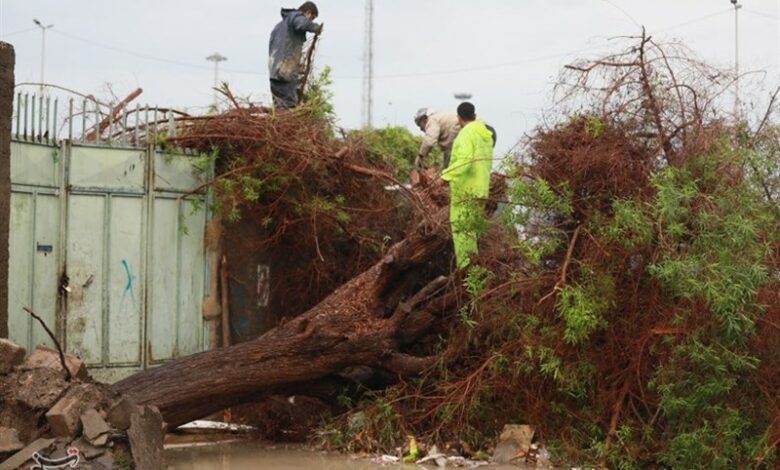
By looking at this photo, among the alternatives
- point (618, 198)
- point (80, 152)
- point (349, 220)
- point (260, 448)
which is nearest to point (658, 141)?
point (618, 198)

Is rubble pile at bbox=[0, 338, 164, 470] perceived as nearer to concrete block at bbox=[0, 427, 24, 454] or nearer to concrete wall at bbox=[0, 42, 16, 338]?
concrete block at bbox=[0, 427, 24, 454]

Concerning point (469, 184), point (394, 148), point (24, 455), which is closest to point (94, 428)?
point (24, 455)

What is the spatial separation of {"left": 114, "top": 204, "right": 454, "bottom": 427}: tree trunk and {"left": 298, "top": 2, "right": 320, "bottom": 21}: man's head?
3298 mm

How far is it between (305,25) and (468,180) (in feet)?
10.4

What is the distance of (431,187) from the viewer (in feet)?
40.1

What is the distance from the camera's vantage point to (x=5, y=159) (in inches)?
394

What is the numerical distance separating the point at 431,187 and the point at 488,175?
832 mm

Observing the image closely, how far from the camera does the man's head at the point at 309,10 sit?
13.7 meters

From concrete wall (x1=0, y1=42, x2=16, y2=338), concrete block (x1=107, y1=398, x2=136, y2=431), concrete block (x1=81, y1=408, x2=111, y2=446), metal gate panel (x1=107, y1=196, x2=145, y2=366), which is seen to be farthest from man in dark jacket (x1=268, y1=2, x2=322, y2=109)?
concrete block (x1=81, y1=408, x2=111, y2=446)

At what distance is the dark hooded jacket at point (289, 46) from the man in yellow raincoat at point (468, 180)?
2452 mm

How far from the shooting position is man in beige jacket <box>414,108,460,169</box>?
541 inches

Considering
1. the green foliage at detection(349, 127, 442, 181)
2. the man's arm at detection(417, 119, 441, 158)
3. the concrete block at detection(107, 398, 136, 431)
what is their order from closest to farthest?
1. the concrete block at detection(107, 398, 136, 431)
2. the green foliage at detection(349, 127, 442, 181)
3. the man's arm at detection(417, 119, 441, 158)

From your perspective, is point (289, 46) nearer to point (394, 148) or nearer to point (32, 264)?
point (394, 148)

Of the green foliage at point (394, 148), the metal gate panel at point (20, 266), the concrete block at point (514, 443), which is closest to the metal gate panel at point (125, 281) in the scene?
the metal gate panel at point (20, 266)
